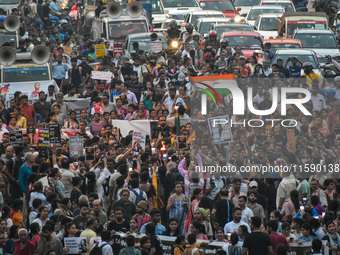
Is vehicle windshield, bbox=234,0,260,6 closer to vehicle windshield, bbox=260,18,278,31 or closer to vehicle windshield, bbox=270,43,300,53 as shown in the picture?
vehicle windshield, bbox=260,18,278,31

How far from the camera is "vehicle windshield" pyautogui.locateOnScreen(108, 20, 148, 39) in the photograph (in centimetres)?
3353

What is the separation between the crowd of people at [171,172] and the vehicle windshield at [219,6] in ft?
43.5

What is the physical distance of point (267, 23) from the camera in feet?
119

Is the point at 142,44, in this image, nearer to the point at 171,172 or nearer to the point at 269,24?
the point at 269,24

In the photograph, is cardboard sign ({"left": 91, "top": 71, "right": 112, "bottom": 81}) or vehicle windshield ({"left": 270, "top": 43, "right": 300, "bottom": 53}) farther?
vehicle windshield ({"left": 270, "top": 43, "right": 300, "bottom": 53})

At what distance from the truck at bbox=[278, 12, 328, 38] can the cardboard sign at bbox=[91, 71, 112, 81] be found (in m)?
9.12

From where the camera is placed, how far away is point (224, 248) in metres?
15.3

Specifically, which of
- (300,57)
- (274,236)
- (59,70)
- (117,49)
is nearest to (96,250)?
(274,236)

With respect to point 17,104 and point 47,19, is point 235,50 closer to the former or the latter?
point 17,104

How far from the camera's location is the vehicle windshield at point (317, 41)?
102ft

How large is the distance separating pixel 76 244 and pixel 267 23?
21788 mm

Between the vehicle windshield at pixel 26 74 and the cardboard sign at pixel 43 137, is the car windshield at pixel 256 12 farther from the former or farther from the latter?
the cardboard sign at pixel 43 137

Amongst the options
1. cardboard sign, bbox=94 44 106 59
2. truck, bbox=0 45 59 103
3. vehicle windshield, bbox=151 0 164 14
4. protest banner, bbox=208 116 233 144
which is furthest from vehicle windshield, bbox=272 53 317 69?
vehicle windshield, bbox=151 0 164 14

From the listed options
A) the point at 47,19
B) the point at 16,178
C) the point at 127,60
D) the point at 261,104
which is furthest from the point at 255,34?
the point at 16,178
